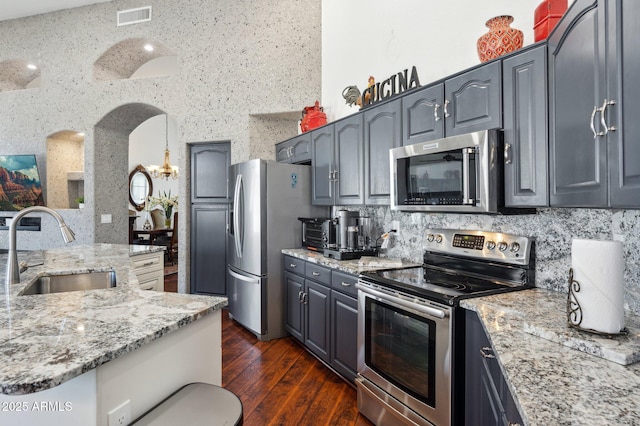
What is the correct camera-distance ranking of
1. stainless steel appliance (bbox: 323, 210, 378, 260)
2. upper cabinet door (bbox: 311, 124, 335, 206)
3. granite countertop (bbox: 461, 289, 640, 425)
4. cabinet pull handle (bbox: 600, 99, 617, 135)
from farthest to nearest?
upper cabinet door (bbox: 311, 124, 335, 206) < stainless steel appliance (bbox: 323, 210, 378, 260) < cabinet pull handle (bbox: 600, 99, 617, 135) < granite countertop (bbox: 461, 289, 640, 425)

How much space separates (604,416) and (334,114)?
12.3ft

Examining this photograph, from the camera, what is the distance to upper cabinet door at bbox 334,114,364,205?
10.2 ft

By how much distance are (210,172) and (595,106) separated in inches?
176

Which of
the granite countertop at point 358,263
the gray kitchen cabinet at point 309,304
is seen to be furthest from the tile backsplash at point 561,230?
the gray kitchen cabinet at point 309,304

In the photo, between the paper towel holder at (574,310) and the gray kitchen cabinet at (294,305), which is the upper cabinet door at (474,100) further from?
the gray kitchen cabinet at (294,305)

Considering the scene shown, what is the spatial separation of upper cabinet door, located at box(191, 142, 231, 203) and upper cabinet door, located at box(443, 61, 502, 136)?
3387mm

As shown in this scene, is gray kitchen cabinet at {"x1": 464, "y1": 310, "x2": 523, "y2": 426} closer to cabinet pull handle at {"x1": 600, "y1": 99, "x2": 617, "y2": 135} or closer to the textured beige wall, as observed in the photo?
cabinet pull handle at {"x1": 600, "y1": 99, "x2": 617, "y2": 135}

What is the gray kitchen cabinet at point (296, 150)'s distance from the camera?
13.0 feet

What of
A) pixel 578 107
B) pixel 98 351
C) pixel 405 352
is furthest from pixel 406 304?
pixel 98 351

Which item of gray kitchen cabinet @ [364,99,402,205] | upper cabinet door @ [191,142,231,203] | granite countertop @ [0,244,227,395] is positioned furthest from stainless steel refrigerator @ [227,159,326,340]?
granite countertop @ [0,244,227,395]

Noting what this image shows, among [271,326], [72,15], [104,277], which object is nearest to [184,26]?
[72,15]

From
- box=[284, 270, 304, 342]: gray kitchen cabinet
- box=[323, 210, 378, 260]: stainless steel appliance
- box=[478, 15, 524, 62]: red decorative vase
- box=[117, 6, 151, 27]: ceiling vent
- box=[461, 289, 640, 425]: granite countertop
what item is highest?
box=[117, 6, 151, 27]: ceiling vent

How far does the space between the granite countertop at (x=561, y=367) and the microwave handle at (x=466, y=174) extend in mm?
679

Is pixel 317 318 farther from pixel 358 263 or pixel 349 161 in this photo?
pixel 349 161
